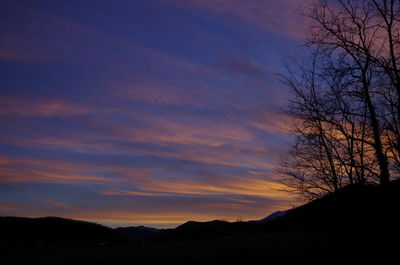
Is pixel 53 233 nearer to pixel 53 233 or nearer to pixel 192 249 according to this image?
pixel 53 233

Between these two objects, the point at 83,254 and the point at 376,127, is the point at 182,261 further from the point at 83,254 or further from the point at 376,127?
the point at 376,127

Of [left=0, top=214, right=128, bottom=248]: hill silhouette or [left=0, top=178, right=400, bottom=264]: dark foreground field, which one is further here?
[left=0, top=214, right=128, bottom=248]: hill silhouette

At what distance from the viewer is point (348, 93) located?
11.4 metres

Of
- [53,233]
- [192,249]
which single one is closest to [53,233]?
[53,233]

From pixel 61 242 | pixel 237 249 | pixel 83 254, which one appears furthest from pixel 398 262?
pixel 61 242

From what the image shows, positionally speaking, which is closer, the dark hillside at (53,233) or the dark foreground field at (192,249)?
the dark foreground field at (192,249)

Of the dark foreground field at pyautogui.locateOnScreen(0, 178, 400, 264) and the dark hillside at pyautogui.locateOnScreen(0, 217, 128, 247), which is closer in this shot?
the dark foreground field at pyautogui.locateOnScreen(0, 178, 400, 264)

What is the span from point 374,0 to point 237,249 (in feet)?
33.0

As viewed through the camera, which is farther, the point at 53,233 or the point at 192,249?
the point at 53,233

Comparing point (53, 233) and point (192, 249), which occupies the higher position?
point (53, 233)

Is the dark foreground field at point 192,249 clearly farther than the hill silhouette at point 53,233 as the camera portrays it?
No

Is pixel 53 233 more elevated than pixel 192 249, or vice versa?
pixel 53 233

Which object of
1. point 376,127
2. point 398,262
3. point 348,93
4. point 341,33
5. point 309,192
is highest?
point 341,33

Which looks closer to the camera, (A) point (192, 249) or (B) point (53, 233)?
(A) point (192, 249)
